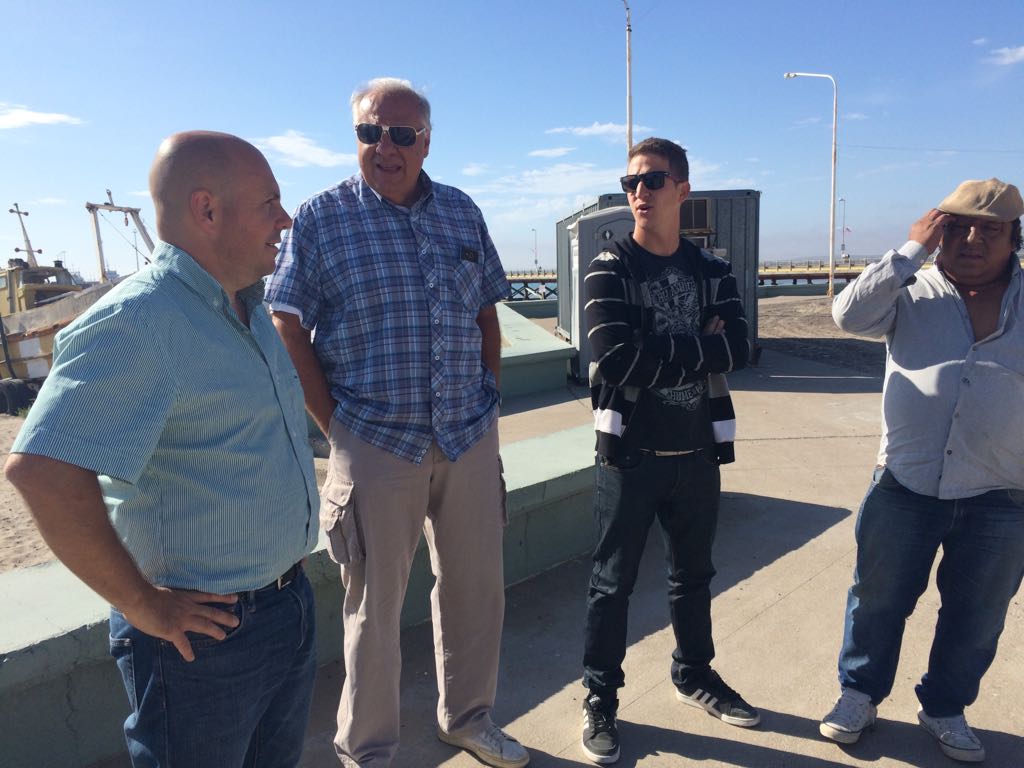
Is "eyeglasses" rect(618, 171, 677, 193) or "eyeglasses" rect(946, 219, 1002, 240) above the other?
"eyeglasses" rect(618, 171, 677, 193)

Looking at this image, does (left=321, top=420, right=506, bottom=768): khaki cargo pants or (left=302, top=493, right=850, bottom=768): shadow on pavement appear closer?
(left=321, top=420, right=506, bottom=768): khaki cargo pants

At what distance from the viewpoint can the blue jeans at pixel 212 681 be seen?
1.44 m

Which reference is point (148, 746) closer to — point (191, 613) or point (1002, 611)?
point (191, 613)

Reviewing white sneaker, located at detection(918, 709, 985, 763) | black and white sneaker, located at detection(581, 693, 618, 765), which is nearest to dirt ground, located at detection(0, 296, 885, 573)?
black and white sneaker, located at detection(581, 693, 618, 765)

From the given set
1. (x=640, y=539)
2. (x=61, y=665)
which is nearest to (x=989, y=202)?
(x=640, y=539)

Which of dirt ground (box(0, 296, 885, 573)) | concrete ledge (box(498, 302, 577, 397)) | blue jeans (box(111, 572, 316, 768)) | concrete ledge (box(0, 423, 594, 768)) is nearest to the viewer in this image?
blue jeans (box(111, 572, 316, 768))

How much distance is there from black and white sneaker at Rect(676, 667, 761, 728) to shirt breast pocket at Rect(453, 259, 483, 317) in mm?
1656

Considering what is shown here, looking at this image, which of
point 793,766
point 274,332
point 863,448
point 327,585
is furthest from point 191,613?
point 863,448

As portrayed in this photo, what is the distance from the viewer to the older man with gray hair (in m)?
2.25

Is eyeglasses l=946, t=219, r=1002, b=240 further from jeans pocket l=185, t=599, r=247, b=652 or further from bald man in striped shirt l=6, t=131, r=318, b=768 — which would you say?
jeans pocket l=185, t=599, r=247, b=652

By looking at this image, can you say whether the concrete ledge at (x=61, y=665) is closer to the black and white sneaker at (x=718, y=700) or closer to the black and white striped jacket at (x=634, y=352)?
the black and white striped jacket at (x=634, y=352)

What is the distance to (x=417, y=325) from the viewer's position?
89.4 inches

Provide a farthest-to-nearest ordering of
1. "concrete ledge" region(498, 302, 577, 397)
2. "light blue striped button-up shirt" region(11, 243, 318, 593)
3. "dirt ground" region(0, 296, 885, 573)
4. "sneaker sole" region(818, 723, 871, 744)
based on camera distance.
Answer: "concrete ledge" region(498, 302, 577, 397), "dirt ground" region(0, 296, 885, 573), "sneaker sole" region(818, 723, 871, 744), "light blue striped button-up shirt" region(11, 243, 318, 593)

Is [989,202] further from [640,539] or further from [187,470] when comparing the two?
[187,470]
